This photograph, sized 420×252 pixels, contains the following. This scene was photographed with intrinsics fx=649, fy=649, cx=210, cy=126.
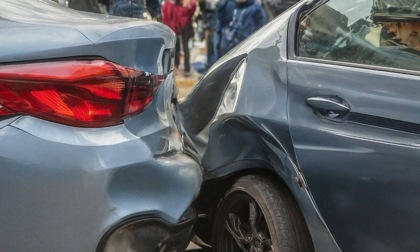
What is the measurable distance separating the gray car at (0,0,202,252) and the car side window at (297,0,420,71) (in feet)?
2.79

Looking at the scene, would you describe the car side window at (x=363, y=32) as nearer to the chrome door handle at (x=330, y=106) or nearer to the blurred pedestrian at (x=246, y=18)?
the chrome door handle at (x=330, y=106)

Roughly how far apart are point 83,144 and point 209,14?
9.69 metres

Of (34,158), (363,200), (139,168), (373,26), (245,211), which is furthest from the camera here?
(245,211)

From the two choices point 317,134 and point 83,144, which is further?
point 317,134

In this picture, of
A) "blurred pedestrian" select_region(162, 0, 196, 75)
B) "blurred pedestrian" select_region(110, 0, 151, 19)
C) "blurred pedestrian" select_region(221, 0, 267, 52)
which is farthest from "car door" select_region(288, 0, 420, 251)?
"blurred pedestrian" select_region(162, 0, 196, 75)

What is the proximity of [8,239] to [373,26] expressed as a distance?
163 centimetres

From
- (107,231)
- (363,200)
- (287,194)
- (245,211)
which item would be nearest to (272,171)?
(287,194)

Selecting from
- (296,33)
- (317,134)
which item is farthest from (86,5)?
(317,134)

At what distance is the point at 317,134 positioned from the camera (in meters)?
2.42

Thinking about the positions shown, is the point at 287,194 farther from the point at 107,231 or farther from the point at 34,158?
the point at 34,158

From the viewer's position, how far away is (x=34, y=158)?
1.80 m

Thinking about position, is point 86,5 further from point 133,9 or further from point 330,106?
point 330,106

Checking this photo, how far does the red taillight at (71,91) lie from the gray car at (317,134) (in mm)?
600

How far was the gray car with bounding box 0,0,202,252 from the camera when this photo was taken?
1812 millimetres
